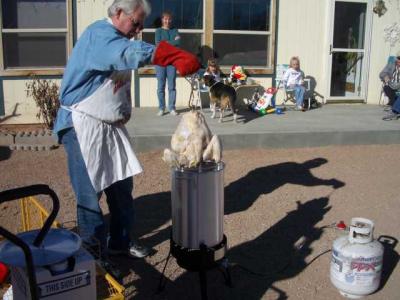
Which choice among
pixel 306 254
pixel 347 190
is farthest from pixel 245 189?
pixel 306 254

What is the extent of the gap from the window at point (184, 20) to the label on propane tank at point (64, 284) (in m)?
7.54

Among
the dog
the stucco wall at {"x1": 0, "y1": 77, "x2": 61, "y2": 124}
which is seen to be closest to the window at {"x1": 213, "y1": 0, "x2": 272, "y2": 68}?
the dog

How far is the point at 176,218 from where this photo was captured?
3254mm

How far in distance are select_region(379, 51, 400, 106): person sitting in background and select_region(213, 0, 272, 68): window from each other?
2.40 m

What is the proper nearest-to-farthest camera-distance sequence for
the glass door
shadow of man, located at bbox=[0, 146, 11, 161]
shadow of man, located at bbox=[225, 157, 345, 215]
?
shadow of man, located at bbox=[225, 157, 345, 215] → shadow of man, located at bbox=[0, 146, 11, 161] → the glass door

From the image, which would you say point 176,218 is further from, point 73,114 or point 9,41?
point 9,41

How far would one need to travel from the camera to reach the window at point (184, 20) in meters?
9.30

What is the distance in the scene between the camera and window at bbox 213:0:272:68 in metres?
9.69

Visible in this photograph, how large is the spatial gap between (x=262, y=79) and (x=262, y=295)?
701cm

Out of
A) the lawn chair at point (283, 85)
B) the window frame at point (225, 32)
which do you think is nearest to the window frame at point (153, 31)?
the window frame at point (225, 32)

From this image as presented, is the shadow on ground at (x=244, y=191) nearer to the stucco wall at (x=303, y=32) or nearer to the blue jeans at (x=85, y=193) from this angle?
the blue jeans at (x=85, y=193)

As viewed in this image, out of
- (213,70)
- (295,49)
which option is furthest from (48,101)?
(295,49)

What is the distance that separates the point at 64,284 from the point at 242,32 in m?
8.27

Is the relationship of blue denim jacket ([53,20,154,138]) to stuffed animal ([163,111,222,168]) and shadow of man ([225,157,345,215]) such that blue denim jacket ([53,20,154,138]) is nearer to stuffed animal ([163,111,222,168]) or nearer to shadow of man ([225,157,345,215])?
stuffed animal ([163,111,222,168])
